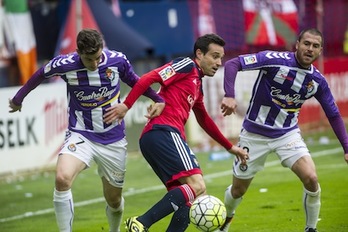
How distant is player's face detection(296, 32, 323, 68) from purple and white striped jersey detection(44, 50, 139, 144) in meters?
1.78

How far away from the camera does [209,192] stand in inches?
573

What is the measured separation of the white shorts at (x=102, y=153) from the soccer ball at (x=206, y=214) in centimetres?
121

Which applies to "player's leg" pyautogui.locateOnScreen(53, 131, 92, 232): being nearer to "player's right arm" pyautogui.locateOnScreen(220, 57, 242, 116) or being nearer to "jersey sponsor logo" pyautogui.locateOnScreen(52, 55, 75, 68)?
"jersey sponsor logo" pyautogui.locateOnScreen(52, 55, 75, 68)

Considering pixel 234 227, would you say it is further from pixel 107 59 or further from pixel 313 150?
pixel 313 150

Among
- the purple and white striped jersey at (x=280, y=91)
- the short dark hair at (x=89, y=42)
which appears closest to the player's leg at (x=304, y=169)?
the purple and white striped jersey at (x=280, y=91)

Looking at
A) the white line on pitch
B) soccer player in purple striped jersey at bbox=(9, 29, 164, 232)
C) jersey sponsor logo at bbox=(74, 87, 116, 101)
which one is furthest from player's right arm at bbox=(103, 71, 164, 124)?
the white line on pitch

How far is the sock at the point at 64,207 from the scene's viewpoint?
952 centimetres

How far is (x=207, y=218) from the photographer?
9133mm

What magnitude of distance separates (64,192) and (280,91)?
2.61m

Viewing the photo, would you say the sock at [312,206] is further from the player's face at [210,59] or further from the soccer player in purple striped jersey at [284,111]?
the player's face at [210,59]

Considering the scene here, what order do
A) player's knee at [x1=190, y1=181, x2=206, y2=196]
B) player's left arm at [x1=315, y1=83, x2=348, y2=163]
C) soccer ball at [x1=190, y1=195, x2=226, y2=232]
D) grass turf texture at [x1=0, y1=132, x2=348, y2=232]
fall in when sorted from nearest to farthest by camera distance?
soccer ball at [x1=190, y1=195, x2=226, y2=232]
player's knee at [x1=190, y1=181, x2=206, y2=196]
player's left arm at [x1=315, y1=83, x2=348, y2=163]
grass turf texture at [x1=0, y1=132, x2=348, y2=232]

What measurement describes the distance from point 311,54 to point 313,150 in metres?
9.31

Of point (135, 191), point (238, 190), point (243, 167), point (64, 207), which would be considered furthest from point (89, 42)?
point (135, 191)

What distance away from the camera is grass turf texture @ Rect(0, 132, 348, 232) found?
38.2ft
